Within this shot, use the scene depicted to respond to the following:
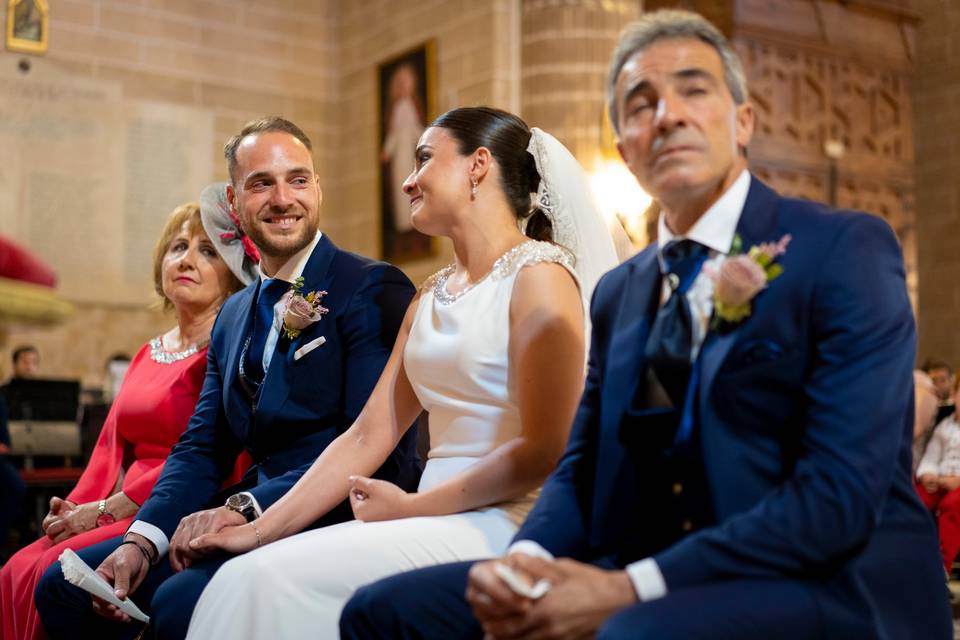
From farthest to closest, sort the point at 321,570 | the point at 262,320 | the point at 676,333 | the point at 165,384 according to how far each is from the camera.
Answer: the point at 165,384, the point at 262,320, the point at 321,570, the point at 676,333

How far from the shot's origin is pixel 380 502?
110 inches

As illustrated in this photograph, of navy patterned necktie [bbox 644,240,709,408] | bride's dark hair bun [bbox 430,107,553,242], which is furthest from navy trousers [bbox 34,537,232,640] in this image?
navy patterned necktie [bbox 644,240,709,408]

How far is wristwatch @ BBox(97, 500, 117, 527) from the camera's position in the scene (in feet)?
12.5

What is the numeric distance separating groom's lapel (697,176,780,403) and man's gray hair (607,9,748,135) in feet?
0.62

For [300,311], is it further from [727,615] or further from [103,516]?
[727,615]

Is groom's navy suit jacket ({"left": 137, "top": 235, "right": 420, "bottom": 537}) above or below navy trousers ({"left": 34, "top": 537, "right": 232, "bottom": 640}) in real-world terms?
above

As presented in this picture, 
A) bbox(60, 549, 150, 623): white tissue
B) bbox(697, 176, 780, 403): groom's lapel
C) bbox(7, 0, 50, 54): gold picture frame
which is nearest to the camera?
bbox(697, 176, 780, 403): groom's lapel

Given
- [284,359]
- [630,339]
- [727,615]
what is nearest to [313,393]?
[284,359]

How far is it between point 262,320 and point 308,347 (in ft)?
0.87

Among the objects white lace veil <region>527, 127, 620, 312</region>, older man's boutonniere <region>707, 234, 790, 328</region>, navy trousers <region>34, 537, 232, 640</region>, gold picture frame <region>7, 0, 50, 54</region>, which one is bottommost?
navy trousers <region>34, 537, 232, 640</region>

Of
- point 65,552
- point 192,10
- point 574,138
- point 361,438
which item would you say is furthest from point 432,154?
point 192,10

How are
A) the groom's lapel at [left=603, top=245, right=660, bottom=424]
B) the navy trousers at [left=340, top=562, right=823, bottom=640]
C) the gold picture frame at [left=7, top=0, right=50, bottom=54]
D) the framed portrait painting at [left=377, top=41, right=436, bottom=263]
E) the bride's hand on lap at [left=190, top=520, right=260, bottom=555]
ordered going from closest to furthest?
the navy trousers at [left=340, top=562, right=823, bottom=640] < the groom's lapel at [left=603, top=245, right=660, bottom=424] < the bride's hand on lap at [left=190, top=520, right=260, bottom=555] < the gold picture frame at [left=7, top=0, right=50, bottom=54] < the framed portrait painting at [left=377, top=41, right=436, bottom=263]

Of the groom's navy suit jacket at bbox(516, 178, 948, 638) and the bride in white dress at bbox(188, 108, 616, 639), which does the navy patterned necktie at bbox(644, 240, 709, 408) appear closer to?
the groom's navy suit jacket at bbox(516, 178, 948, 638)

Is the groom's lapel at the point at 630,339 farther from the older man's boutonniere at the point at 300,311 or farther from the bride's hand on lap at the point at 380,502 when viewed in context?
the older man's boutonniere at the point at 300,311
